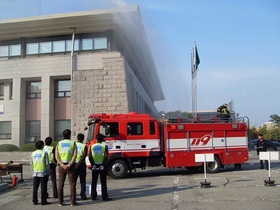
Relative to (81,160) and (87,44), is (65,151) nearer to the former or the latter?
(81,160)

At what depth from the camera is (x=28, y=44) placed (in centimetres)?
3030

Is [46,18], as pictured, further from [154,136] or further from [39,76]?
[154,136]

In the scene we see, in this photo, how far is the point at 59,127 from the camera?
2917cm

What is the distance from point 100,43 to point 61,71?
4.05m

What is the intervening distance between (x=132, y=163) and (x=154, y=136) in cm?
149

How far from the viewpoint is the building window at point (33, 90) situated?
97.3ft

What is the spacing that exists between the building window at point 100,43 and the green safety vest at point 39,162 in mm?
20279

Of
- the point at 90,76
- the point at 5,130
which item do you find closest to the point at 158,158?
the point at 90,76

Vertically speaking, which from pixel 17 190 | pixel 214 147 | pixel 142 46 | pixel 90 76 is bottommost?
pixel 17 190

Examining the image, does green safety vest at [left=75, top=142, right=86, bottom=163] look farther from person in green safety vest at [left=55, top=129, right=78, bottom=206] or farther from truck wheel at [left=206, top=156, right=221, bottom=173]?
truck wheel at [left=206, top=156, right=221, bottom=173]

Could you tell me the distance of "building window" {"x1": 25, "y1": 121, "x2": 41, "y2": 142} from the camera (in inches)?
1149

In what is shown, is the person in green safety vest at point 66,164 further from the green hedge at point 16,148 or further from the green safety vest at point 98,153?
the green hedge at point 16,148

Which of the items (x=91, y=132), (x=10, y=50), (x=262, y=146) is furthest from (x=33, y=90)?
(x=262, y=146)

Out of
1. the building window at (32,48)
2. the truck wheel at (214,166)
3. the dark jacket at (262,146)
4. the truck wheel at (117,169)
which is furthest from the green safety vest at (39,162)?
the building window at (32,48)
